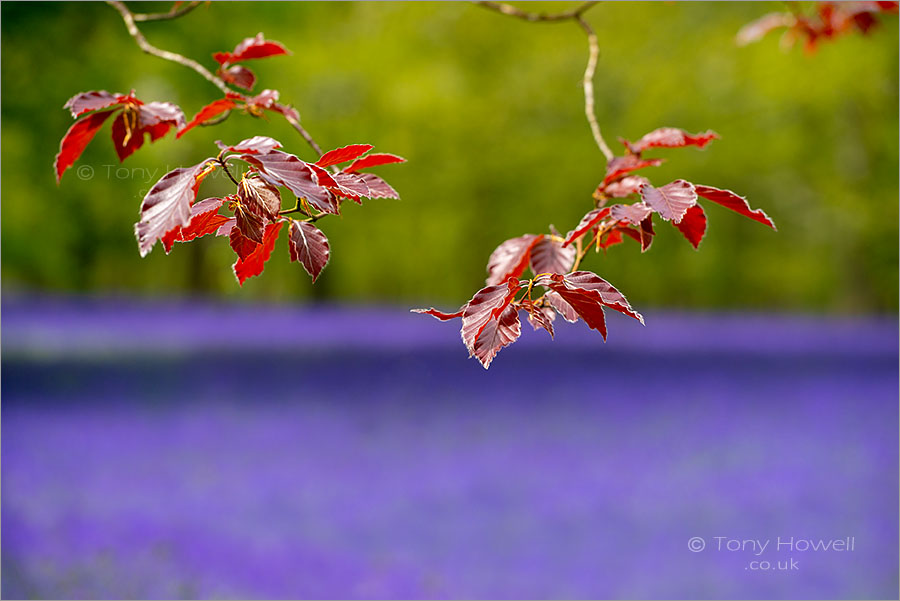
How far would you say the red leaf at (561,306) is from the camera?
1.12 m

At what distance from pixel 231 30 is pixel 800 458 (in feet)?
21.0

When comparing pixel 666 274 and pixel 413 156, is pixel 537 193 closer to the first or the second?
pixel 413 156

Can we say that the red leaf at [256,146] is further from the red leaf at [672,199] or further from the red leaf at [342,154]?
the red leaf at [672,199]

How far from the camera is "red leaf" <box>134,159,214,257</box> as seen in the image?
0.96 m

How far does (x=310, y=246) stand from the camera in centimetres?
111

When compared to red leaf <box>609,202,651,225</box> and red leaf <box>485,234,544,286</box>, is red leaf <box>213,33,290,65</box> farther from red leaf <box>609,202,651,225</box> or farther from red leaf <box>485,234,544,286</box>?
red leaf <box>609,202,651,225</box>

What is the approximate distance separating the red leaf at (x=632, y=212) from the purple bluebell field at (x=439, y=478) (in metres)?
2.61

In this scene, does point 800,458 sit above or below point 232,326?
below

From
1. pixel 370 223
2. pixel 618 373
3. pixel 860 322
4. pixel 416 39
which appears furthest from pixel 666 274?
pixel 618 373

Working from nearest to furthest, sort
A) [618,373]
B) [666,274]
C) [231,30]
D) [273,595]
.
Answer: [273,595] < [231,30] < [618,373] < [666,274]

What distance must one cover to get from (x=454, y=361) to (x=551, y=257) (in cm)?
1154

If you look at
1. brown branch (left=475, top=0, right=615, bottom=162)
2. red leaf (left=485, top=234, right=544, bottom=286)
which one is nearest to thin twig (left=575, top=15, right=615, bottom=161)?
brown branch (left=475, top=0, right=615, bottom=162)

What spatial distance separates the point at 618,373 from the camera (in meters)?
11.6

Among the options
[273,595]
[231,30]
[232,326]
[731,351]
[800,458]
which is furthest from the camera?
[232,326]
